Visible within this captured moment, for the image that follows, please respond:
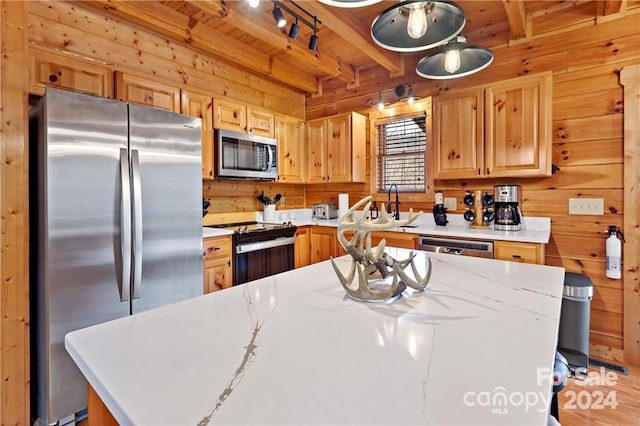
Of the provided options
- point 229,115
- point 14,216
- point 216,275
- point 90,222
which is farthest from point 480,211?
point 14,216

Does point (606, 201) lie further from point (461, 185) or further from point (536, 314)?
point (536, 314)

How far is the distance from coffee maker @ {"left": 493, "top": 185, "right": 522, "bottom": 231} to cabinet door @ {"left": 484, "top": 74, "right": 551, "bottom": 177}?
0.45 ft

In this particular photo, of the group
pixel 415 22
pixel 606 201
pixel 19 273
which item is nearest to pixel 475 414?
pixel 415 22

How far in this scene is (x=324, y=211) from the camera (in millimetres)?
4023

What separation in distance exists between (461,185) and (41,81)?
3522 mm

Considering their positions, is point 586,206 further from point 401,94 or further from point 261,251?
point 261,251

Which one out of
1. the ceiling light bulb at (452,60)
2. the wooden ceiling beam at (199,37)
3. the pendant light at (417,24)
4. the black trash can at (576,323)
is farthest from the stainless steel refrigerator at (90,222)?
the black trash can at (576,323)

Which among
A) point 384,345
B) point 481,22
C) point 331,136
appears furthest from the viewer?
point 331,136

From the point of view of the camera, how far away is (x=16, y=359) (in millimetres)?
1622

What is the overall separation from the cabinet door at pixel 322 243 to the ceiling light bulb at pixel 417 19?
2342mm

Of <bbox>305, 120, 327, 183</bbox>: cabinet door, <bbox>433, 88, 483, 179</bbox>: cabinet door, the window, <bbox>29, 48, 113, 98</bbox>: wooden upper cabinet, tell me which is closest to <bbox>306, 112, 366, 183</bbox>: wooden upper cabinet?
<bbox>305, 120, 327, 183</bbox>: cabinet door

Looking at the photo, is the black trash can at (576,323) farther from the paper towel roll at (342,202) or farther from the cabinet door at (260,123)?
the cabinet door at (260,123)

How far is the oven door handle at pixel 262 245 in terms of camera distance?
9.24 feet

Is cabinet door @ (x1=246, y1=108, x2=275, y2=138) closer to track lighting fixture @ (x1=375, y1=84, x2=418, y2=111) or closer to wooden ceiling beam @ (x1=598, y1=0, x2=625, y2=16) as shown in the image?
track lighting fixture @ (x1=375, y1=84, x2=418, y2=111)
